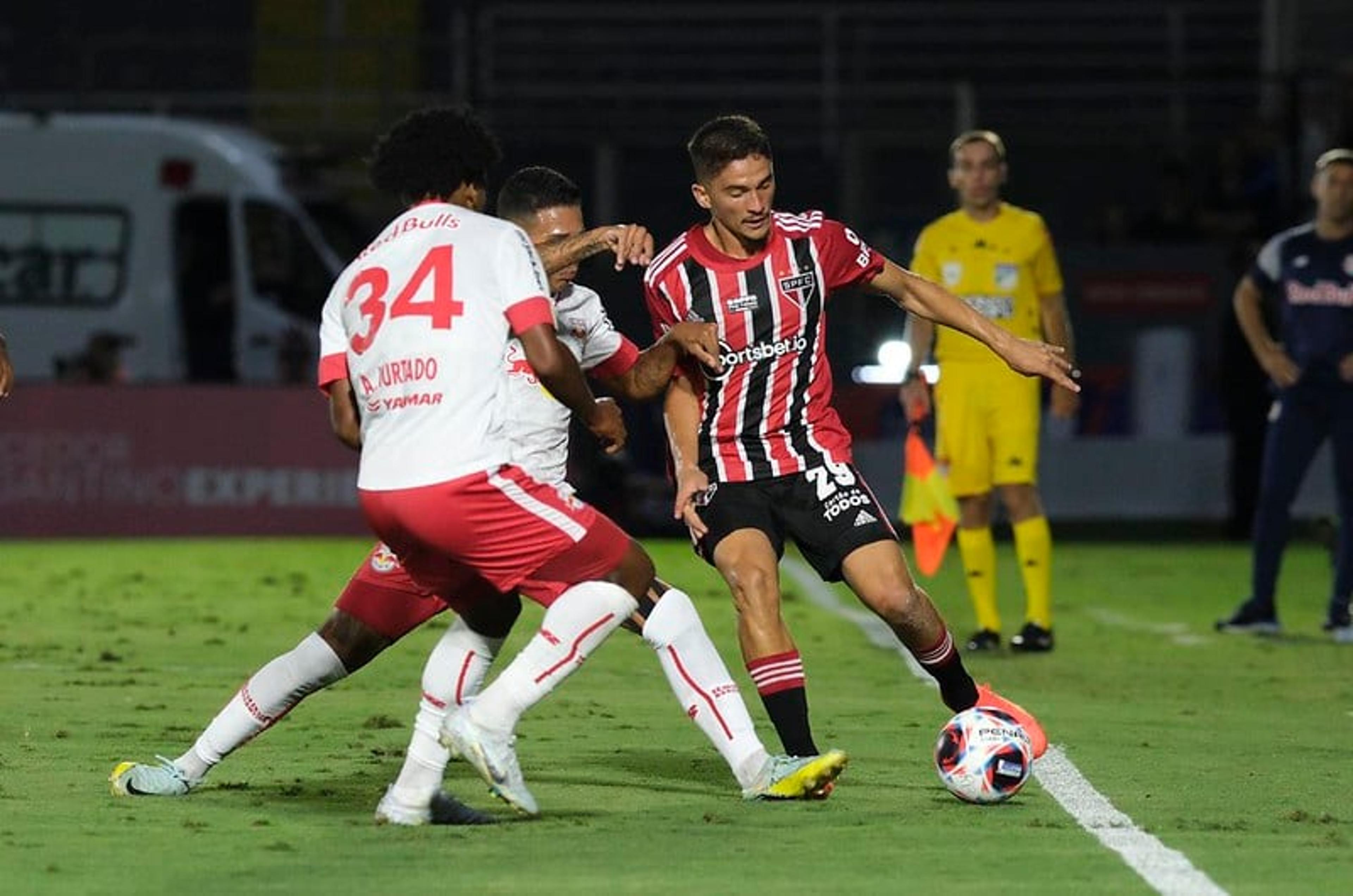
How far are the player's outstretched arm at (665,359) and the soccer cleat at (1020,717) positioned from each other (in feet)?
4.19

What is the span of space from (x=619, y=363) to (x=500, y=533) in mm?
1368

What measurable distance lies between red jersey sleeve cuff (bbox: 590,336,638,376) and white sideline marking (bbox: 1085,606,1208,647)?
18.6ft

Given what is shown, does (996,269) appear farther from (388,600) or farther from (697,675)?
(388,600)

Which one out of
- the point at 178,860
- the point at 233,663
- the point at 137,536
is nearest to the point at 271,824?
the point at 178,860

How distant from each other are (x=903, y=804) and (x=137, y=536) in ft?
44.0

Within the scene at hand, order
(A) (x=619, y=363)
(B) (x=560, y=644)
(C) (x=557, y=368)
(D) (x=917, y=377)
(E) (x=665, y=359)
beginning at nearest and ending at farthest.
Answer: (C) (x=557, y=368), (B) (x=560, y=644), (E) (x=665, y=359), (A) (x=619, y=363), (D) (x=917, y=377)

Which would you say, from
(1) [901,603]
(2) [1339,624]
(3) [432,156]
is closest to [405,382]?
(3) [432,156]

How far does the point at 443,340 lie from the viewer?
22.6 ft

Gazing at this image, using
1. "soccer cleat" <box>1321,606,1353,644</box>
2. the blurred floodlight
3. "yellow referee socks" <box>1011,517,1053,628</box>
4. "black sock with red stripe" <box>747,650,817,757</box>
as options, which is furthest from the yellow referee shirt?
the blurred floodlight

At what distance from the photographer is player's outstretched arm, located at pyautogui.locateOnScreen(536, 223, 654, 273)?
7.57 metres

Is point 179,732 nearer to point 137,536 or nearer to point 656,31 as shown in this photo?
point 137,536

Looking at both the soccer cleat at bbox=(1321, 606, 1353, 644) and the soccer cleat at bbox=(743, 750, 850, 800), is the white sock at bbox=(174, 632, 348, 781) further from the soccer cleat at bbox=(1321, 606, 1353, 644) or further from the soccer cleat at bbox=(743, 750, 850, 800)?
the soccer cleat at bbox=(1321, 606, 1353, 644)

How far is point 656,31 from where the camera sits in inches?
1078

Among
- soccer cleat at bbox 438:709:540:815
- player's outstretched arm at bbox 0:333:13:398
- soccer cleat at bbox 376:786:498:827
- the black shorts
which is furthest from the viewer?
player's outstretched arm at bbox 0:333:13:398
